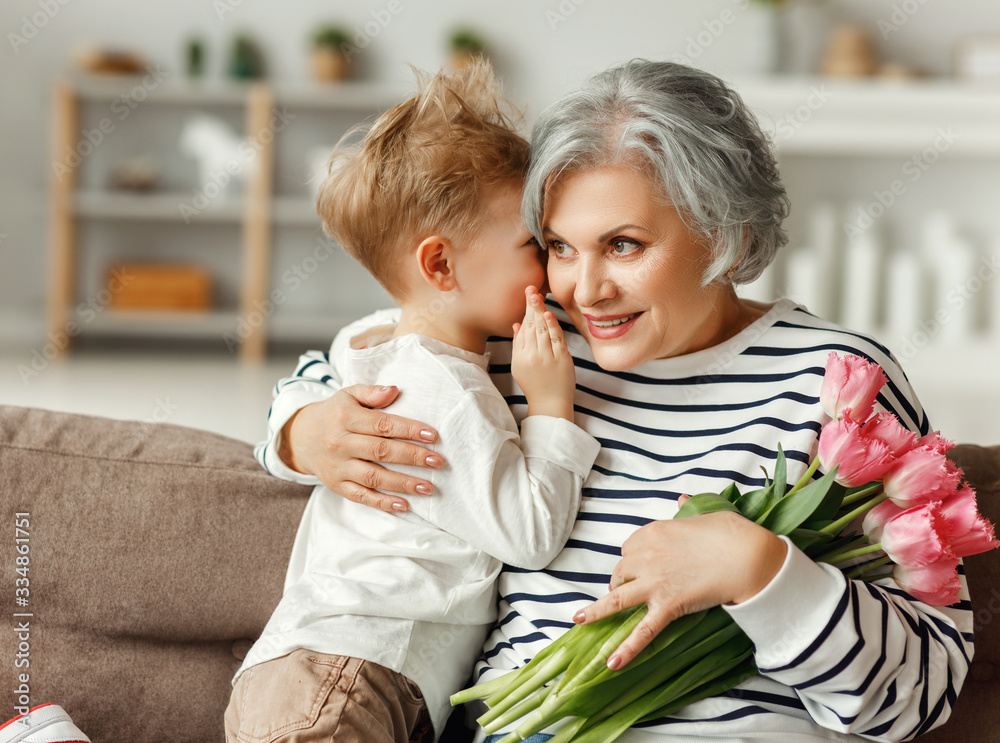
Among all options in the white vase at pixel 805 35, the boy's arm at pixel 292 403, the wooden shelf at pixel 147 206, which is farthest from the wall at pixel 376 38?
the boy's arm at pixel 292 403

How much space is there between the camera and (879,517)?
103cm

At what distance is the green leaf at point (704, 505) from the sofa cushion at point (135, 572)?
2.04ft

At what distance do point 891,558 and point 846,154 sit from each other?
5.49 meters

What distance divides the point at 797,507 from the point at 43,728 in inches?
39.1

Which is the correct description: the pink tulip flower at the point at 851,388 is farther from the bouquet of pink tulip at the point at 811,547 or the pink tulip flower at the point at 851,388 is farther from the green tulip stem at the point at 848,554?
the green tulip stem at the point at 848,554

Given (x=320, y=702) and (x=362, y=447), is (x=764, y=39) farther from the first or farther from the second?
(x=320, y=702)

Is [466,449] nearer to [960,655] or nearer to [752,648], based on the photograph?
[752,648]

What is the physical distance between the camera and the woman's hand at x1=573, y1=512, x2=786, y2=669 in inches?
38.3

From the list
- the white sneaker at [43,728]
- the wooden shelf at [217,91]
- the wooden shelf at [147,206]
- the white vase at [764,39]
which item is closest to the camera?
the white sneaker at [43,728]

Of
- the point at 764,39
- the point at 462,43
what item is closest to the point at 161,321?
the point at 462,43

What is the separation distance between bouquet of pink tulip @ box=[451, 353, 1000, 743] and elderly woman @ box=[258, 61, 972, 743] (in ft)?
0.14

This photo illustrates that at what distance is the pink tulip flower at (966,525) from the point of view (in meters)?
0.98

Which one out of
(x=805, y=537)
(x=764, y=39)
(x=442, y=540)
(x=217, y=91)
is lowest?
(x=442, y=540)

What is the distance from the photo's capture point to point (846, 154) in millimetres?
5945
